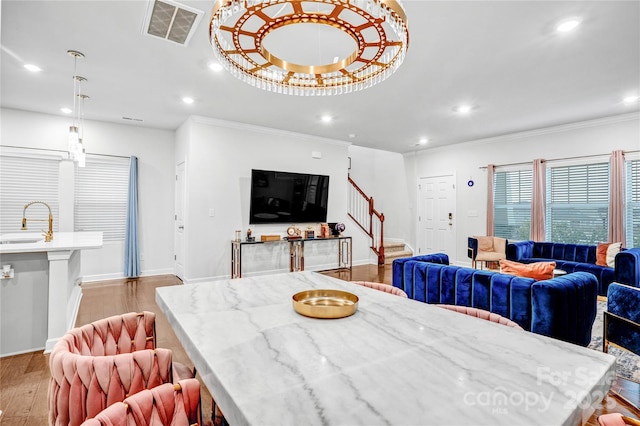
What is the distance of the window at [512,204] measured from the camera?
595cm

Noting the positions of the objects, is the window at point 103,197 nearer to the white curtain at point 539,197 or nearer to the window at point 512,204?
the window at point 512,204

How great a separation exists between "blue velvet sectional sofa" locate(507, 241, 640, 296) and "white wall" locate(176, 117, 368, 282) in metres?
3.53

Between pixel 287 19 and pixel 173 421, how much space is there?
1.47m

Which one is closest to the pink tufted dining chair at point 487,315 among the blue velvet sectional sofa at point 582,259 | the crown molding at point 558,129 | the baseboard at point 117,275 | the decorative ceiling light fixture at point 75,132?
the decorative ceiling light fixture at point 75,132

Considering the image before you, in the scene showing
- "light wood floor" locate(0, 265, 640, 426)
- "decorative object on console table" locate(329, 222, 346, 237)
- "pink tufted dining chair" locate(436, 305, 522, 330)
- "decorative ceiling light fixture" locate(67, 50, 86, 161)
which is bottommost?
"light wood floor" locate(0, 265, 640, 426)

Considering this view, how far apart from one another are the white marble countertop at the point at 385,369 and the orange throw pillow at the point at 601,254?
14.9 ft

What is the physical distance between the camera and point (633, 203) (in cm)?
473

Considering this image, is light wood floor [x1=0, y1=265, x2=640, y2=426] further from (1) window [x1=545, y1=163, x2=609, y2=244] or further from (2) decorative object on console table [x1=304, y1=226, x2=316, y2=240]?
(1) window [x1=545, y1=163, x2=609, y2=244]

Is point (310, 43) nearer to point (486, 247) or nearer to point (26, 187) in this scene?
point (486, 247)

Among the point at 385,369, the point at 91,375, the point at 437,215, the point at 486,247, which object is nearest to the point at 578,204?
the point at 486,247

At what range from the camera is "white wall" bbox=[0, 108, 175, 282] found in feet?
16.0

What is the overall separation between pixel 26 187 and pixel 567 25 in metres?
6.85

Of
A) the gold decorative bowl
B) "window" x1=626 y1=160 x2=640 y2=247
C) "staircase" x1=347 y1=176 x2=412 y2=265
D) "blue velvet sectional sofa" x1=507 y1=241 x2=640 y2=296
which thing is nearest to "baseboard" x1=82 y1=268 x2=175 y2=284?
"staircase" x1=347 y1=176 x2=412 y2=265

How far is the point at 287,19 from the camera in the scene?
4.35 feet
